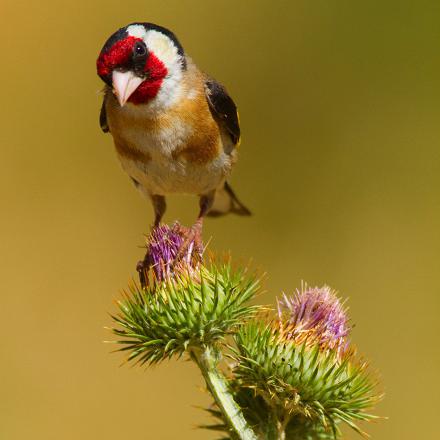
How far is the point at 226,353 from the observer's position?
321cm

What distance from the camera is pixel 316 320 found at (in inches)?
126

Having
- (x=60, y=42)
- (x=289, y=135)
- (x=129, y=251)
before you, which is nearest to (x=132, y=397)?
(x=129, y=251)

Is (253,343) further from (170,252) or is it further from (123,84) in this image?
(123,84)

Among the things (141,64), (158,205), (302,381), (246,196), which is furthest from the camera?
(246,196)

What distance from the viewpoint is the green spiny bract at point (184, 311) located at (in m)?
3.10

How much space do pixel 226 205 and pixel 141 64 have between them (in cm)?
167

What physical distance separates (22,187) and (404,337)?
3252 millimetres

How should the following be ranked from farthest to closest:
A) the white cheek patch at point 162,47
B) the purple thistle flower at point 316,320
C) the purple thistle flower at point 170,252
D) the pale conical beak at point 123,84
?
the white cheek patch at point 162,47 < the pale conical beak at point 123,84 < the purple thistle flower at point 170,252 < the purple thistle flower at point 316,320

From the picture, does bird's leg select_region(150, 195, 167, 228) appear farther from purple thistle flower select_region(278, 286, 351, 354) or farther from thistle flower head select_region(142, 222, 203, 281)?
purple thistle flower select_region(278, 286, 351, 354)

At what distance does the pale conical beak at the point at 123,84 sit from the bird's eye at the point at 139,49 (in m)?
0.08

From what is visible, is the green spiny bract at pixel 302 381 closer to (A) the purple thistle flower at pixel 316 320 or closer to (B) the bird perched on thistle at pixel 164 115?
(A) the purple thistle flower at pixel 316 320

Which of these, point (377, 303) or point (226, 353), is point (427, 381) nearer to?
point (377, 303)

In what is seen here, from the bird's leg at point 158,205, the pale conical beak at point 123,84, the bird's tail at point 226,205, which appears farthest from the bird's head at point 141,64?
the bird's tail at point 226,205

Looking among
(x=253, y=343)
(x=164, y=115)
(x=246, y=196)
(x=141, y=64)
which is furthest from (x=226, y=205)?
(x=253, y=343)
